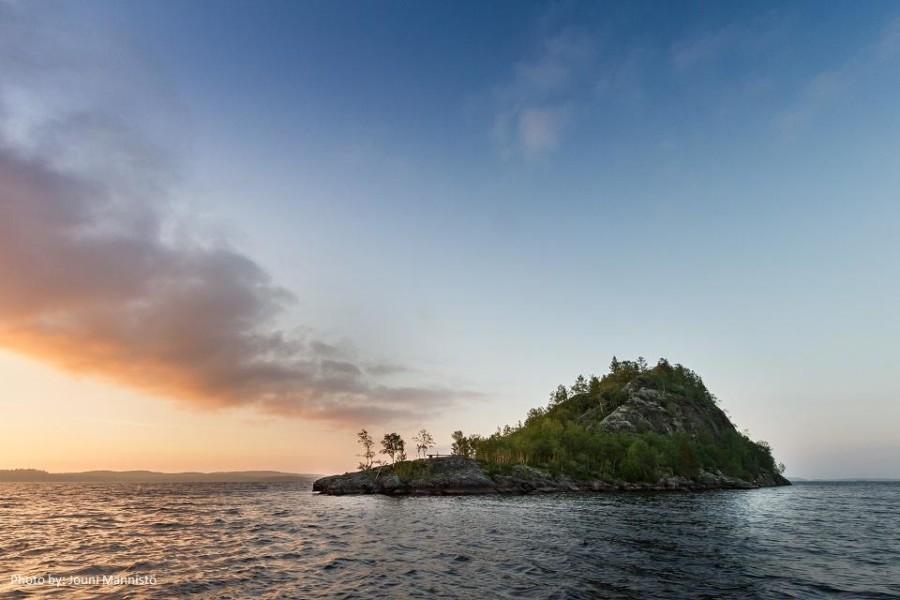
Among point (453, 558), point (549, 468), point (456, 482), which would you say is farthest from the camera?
point (549, 468)

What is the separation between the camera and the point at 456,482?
13838cm

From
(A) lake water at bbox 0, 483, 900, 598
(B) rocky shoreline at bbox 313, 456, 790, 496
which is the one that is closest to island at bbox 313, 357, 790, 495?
(B) rocky shoreline at bbox 313, 456, 790, 496

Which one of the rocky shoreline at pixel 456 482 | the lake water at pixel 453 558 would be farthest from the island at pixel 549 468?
the lake water at pixel 453 558

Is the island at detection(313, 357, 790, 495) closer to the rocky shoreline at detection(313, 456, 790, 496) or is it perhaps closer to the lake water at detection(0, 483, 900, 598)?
the rocky shoreline at detection(313, 456, 790, 496)

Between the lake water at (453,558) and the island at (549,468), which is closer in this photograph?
the lake water at (453,558)

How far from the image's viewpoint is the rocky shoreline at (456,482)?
137000 mm

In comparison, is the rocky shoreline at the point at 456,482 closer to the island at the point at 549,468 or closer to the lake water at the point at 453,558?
the island at the point at 549,468

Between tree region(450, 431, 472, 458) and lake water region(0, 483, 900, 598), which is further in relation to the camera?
tree region(450, 431, 472, 458)

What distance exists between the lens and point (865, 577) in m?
30.1

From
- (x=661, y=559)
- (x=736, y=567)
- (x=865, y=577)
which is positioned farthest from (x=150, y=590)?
(x=865, y=577)

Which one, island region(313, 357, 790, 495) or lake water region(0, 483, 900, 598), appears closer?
lake water region(0, 483, 900, 598)

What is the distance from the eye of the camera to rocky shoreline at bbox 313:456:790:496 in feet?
449

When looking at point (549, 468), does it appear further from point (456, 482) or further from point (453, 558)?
point (453, 558)

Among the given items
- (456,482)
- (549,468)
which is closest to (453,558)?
(456,482)
